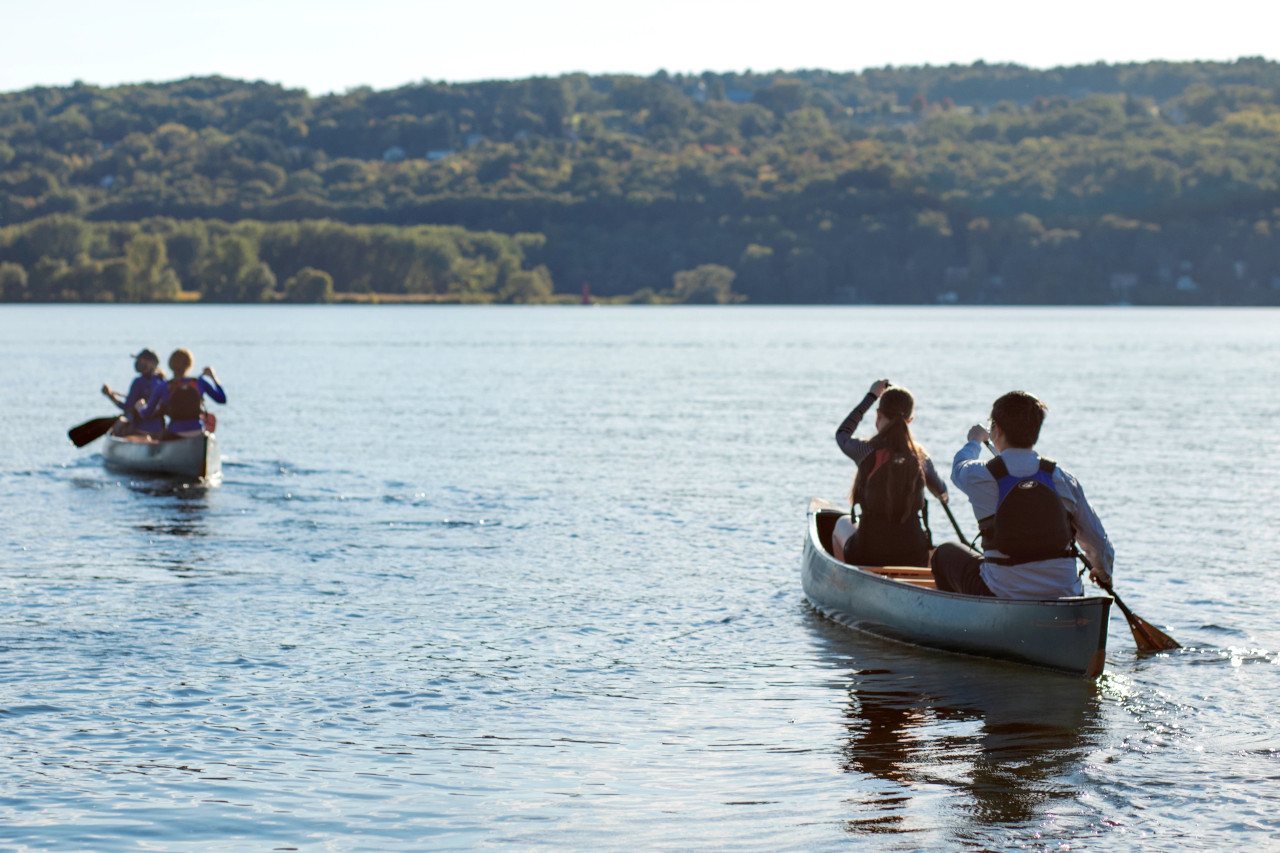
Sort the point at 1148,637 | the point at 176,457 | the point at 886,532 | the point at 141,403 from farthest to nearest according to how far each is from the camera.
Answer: the point at 141,403, the point at 176,457, the point at 886,532, the point at 1148,637

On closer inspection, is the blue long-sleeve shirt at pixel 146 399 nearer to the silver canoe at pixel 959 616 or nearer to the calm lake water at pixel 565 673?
the calm lake water at pixel 565 673

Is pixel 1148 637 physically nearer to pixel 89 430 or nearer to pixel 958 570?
pixel 958 570

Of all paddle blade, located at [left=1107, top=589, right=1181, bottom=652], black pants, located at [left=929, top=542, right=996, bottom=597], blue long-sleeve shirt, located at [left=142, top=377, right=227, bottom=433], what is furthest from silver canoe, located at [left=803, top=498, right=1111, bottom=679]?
blue long-sleeve shirt, located at [left=142, top=377, right=227, bottom=433]

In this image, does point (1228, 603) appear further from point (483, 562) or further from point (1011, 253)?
point (1011, 253)

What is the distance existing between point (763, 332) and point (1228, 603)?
94699 millimetres

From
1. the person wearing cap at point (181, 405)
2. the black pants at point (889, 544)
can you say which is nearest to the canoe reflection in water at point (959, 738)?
the black pants at point (889, 544)

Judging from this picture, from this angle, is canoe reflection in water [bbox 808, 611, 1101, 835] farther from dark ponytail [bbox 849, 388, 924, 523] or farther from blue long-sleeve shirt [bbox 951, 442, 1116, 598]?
dark ponytail [bbox 849, 388, 924, 523]

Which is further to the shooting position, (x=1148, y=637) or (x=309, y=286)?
(x=309, y=286)

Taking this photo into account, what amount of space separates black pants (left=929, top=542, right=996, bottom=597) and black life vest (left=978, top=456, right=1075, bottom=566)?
16.5 inches

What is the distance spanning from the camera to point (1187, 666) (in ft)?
37.7

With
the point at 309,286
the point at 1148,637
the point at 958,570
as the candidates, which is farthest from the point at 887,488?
the point at 309,286

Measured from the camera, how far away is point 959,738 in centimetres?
950

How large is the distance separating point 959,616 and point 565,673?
10.0ft

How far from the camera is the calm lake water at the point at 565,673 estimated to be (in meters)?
7.99
